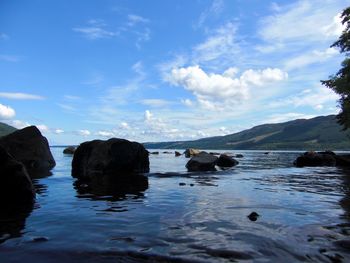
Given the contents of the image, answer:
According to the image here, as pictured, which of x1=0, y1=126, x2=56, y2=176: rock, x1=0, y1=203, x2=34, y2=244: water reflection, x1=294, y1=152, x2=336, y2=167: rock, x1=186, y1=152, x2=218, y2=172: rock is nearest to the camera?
x1=0, y1=203, x2=34, y2=244: water reflection

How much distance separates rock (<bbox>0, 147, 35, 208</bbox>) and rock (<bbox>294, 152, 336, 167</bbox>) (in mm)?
41105

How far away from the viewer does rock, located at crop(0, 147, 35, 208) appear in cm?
1528

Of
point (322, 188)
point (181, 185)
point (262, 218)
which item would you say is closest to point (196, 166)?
point (181, 185)

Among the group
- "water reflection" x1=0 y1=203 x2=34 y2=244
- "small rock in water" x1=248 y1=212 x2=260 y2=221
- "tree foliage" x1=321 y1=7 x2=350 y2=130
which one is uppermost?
"tree foliage" x1=321 y1=7 x2=350 y2=130

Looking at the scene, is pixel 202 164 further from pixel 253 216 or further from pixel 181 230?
pixel 181 230

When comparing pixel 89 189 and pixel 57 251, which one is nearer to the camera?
pixel 57 251

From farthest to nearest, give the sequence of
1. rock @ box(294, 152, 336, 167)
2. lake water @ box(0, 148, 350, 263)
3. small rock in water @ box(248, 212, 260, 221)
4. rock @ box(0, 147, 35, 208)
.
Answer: rock @ box(294, 152, 336, 167) < rock @ box(0, 147, 35, 208) < small rock in water @ box(248, 212, 260, 221) < lake water @ box(0, 148, 350, 263)

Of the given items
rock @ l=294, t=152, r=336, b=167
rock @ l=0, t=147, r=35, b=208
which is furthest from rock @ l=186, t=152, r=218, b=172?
rock @ l=0, t=147, r=35, b=208

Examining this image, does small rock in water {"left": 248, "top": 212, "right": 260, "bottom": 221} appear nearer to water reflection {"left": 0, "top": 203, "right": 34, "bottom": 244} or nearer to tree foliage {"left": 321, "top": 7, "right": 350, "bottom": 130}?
water reflection {"left": 0, "top": 203, "right": 34, "bottom": 244}

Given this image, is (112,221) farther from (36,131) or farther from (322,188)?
(36,131)

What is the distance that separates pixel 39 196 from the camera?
58.3 feet

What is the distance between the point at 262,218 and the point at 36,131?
35.8 m

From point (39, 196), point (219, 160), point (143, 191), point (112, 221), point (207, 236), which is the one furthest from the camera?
point (219, 160)

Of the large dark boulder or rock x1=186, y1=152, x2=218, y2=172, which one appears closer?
the large dark boulder
